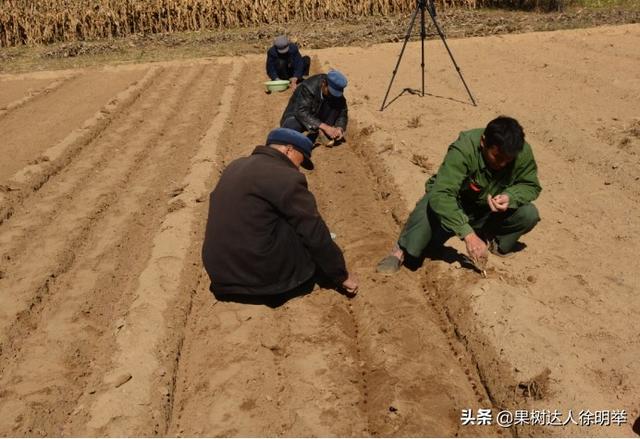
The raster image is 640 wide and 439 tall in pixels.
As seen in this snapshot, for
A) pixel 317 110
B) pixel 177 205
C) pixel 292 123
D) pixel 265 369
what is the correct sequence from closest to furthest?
pixel 265 369 → pixel 177 205 → pixel 292 123 → pixel 317 110

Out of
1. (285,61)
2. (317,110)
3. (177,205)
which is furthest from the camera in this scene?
(285,61)

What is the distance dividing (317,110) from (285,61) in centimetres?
362

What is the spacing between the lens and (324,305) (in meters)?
4.28

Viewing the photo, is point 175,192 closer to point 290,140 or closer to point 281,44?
point 290,140

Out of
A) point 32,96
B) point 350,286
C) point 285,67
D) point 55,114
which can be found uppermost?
point 285,67

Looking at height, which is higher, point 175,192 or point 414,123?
point 414,123

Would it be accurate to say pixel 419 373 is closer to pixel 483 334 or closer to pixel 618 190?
pixel 483 334

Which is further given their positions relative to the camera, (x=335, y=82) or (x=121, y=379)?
(x=335, y=82)

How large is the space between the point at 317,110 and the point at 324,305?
360 centimetres

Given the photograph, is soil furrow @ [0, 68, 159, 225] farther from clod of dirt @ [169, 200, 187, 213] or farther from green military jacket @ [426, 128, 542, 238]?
green military jacket @ [426, 128, 542, 238]

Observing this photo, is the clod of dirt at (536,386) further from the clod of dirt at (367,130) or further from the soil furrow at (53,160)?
the soil furrow at (53,160)

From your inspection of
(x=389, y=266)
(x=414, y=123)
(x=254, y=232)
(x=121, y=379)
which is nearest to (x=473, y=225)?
(x=389, y=266)

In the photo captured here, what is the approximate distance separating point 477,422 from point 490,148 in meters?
1.71

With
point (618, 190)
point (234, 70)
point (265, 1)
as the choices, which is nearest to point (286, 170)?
point (618, 190)
